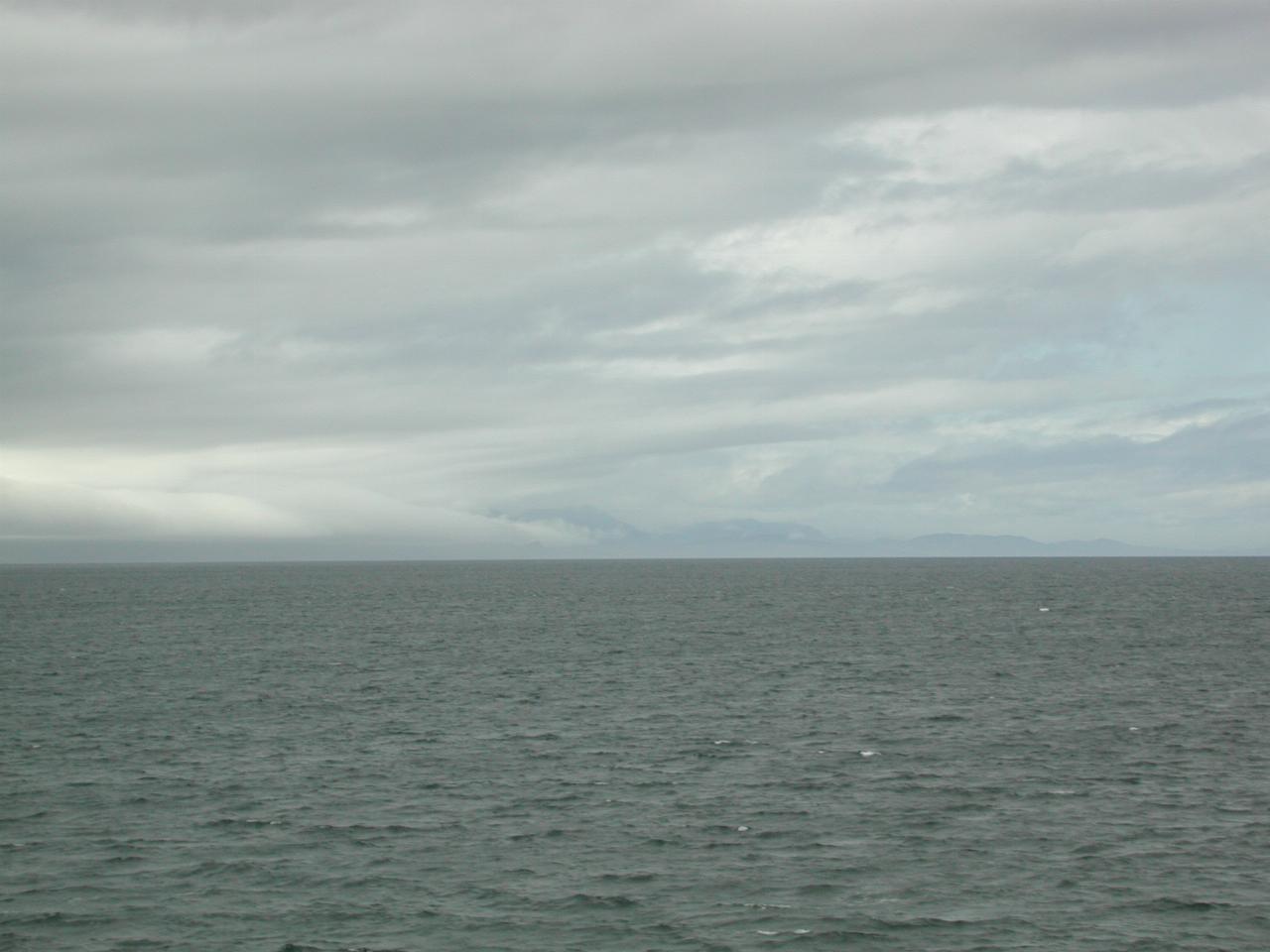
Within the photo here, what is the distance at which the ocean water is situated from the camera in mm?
33281

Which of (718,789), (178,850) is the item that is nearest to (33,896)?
(178,850)

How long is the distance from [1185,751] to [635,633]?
75632mm

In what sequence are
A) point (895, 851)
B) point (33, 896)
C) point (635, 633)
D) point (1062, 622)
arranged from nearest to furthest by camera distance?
point (33, 896)
point (895, 851)
point (635, 633)
point (1062, 622)

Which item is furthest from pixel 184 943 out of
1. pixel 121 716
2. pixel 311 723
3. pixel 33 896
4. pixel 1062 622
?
pixel 1062 622

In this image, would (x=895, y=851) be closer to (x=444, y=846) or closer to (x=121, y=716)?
(x=444, y=846)

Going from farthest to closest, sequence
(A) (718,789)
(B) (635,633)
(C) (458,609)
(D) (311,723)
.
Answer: (C) (458,609) → (B) (635,633) → (D) (311,723) → (A) (718,789)

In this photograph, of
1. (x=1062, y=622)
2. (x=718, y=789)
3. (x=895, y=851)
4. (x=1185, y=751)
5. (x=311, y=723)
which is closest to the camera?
(x=895, y=851)

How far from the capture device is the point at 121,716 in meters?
67.8

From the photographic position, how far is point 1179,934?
3219 centimetres

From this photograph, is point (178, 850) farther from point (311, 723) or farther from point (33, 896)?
point (311, 723)

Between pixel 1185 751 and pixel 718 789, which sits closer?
pixel 718 789

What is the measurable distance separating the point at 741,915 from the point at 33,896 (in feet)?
64.9

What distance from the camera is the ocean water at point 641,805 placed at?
1310 inches

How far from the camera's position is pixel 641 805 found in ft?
149
